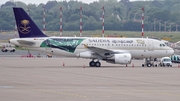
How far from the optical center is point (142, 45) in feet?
158

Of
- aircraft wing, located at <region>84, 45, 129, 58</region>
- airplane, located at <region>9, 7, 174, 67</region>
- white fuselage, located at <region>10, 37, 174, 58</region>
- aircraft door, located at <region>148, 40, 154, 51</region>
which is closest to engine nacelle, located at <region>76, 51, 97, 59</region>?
airplane, located at <region>9, 7, 174, 67</region>

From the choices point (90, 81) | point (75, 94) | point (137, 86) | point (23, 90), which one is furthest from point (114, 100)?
point (90, 81)

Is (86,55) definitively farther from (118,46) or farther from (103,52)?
(118,46)

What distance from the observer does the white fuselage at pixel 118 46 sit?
148 feet

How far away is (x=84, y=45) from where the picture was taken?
151 feet

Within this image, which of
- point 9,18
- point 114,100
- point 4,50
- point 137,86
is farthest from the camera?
point 9,18

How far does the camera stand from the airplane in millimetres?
44969

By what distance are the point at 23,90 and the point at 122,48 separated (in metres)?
24.4

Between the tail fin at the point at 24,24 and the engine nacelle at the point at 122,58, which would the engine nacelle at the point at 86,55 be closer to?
the engine nacelle at the point at 122,58

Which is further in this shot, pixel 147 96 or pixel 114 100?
pixel 147 96

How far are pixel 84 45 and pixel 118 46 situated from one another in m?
3.45

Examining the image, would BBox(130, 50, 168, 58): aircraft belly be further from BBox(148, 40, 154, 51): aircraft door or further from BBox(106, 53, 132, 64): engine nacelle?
BBox(106, 53, 132, 64): engine nacelle

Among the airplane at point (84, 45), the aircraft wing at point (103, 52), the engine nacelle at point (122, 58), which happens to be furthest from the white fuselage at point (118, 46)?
the engine nacelle at point (122, 58)

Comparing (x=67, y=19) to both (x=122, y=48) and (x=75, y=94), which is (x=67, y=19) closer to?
(x=122, y=48)
